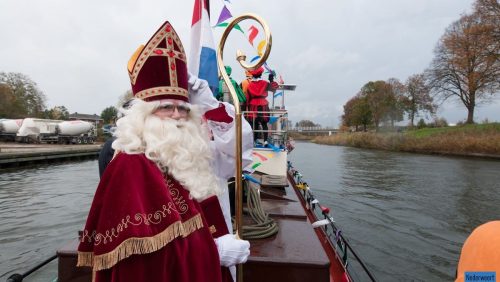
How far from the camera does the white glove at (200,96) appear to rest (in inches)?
73.6

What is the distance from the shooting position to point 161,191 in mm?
1384

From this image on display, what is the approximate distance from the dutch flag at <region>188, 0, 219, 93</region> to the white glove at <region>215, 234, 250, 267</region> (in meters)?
1.19

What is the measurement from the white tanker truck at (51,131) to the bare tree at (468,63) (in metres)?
37.9

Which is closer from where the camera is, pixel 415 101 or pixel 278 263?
pixel 278 263

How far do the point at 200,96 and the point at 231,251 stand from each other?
0.87 m

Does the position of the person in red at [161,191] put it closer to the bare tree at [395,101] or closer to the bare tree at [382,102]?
the bare tree at [395,101]

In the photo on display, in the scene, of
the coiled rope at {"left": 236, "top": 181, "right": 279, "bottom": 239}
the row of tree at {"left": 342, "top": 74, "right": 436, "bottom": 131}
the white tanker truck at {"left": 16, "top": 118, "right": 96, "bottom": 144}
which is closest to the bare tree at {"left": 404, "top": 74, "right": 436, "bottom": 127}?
the row of tree at {"left": 342, "top": 74, "right": 436, "bottom": 131}

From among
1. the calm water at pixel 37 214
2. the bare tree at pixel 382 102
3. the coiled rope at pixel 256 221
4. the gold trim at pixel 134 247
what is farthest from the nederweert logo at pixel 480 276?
the bare tree at pixel 382 102

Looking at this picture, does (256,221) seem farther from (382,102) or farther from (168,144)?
(382,102)

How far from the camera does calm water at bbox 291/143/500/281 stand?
6.41 m

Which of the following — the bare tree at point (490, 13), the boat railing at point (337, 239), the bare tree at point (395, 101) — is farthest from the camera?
the bare tree at point (395, 101)

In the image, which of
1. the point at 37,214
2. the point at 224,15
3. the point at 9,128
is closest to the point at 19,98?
the point at 9,128

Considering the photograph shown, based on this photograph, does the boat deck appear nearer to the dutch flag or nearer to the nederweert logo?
the nederweert logo

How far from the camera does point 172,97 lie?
1.65 metres
